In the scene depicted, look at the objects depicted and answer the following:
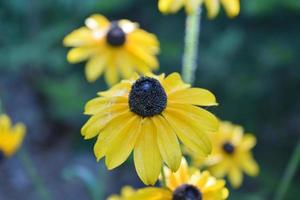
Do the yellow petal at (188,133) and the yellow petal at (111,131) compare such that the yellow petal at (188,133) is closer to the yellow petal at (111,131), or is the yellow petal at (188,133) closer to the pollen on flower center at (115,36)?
the yellow petal at (111,131)

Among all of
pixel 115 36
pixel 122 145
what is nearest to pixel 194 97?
pixel 122 145

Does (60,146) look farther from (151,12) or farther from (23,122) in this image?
(151,12)

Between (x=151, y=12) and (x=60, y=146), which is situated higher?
(x=151, y=12)

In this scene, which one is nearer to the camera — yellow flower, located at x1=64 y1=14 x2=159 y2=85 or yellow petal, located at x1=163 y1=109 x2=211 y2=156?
yellow petal, located at x1=163 y1=109 x2=211 y2=156

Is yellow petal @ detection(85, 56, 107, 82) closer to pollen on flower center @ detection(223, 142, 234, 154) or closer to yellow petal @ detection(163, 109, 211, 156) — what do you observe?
pollen on flower center @ detection(223, 142, 234, 154)

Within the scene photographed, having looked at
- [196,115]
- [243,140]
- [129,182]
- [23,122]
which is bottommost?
[129,182]

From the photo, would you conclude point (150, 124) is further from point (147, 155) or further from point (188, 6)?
point (188, 6)

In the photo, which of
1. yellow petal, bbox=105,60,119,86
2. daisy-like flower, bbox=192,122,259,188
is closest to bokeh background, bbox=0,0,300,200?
daisy-like flower, bbox=192,122,259,188

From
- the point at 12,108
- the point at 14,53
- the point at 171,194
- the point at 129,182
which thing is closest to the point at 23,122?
the point at 12,108
